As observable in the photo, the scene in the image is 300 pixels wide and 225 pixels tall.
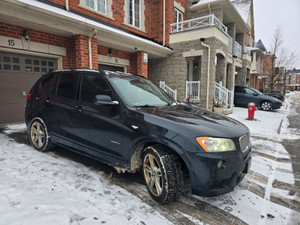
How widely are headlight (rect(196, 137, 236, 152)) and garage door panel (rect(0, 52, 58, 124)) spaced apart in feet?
21.1

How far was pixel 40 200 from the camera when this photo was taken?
2.33 meters

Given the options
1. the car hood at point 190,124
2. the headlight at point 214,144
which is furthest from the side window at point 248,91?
the headlight at point 214,144

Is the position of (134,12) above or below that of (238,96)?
above

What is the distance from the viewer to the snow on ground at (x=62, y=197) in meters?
2.07

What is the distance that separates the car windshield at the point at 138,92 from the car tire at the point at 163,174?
81 centimetres

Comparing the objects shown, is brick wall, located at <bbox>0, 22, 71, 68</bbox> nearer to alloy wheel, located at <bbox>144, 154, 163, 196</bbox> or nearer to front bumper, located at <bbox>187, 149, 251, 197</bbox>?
alloy wheel, located at <bbox>144, 154, 163, 196</bbox>

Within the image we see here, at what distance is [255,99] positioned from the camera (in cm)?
1409

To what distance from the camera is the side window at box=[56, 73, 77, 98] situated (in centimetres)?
347

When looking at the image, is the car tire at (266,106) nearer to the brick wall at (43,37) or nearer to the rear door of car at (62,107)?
the brick wall at (43,37)

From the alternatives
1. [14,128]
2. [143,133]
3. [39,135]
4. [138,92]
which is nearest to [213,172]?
[143,133]

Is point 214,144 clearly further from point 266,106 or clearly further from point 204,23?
point 266,106

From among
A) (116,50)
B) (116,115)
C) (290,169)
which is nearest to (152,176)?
(116,115)

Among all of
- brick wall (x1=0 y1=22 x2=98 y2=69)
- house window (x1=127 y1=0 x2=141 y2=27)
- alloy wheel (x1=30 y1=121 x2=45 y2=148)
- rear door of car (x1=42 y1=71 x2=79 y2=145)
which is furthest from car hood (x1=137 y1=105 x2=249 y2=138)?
house window (x1=127 y1=0 x2=141 y2=27)

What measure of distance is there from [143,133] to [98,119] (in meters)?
0.86
